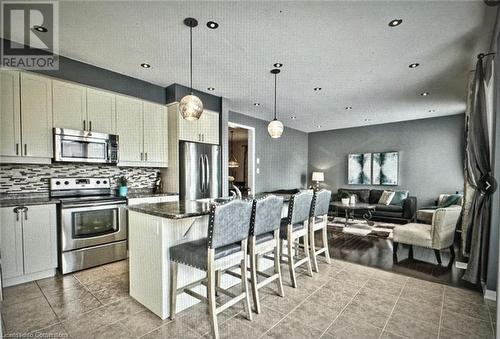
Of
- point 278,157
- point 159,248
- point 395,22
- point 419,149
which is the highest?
point 395,22

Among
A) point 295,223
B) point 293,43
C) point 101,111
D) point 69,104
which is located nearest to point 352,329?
point 295,223

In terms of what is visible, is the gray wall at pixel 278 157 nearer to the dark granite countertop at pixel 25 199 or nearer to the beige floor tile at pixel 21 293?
the dark granite countertop at pixel 25 199

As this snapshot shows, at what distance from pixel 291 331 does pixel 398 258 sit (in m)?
2.54

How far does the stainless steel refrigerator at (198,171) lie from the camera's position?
4020mm

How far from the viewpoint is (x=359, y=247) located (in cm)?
408

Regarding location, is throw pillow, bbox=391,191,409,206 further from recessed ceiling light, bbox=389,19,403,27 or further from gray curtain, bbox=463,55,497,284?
recessed ceiling light, bbox=389,19,403,27

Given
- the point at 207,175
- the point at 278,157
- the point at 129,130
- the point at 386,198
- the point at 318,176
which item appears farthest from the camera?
the point at 318,176

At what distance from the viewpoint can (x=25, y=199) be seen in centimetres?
290

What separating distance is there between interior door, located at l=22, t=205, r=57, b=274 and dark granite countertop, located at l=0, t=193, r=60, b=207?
56 millimetres

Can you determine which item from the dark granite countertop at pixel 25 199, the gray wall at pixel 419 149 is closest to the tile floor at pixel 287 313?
the dark granite countertop at pixel 25 199

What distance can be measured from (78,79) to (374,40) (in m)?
3.78

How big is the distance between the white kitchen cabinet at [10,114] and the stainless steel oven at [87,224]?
2.13 feet

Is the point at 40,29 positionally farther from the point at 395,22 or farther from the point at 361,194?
the point at 361,194

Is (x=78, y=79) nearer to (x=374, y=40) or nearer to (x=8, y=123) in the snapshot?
(x=8, y=123)
